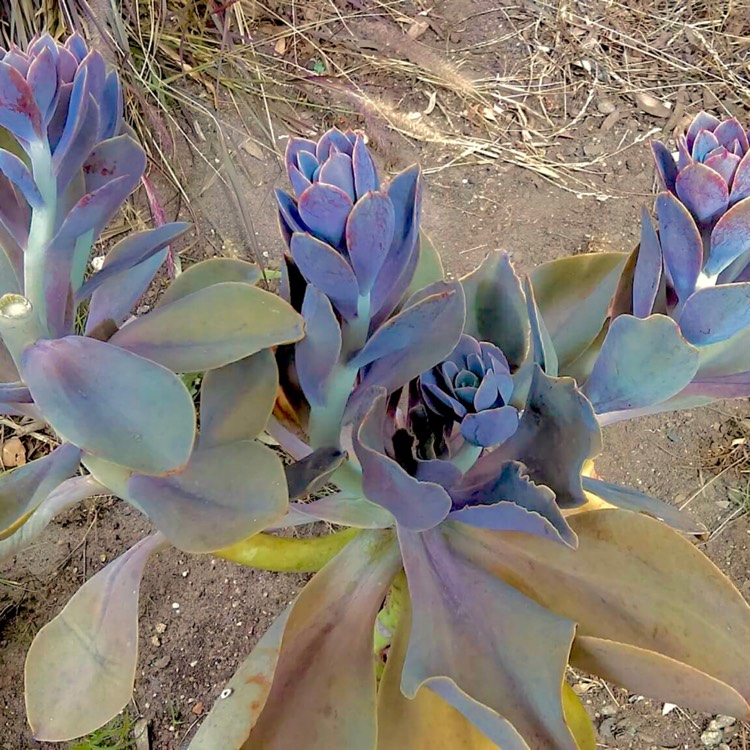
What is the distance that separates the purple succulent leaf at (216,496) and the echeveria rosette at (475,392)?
122 mm

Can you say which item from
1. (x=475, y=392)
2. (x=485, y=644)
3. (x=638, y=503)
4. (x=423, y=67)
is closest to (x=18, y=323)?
(x=475, y=392)

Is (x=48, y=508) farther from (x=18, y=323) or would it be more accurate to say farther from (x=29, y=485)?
(x=18, y=323)

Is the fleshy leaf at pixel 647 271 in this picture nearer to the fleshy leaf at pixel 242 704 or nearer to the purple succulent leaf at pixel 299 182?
the purple succulent leaf at pixel 299 182

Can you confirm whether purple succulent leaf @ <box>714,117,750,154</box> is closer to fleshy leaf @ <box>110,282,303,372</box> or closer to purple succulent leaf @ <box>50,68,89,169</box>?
fleshy leaf @ <box>110,282,303,372</box>

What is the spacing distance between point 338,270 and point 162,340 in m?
0.17

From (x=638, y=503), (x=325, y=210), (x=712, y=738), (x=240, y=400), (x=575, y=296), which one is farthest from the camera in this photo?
(x=712, y=738)

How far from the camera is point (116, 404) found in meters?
0.49

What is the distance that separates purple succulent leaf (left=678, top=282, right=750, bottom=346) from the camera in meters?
0.50

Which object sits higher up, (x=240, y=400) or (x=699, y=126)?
(x=699, y=126)

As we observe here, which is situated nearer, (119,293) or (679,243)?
(679,243)

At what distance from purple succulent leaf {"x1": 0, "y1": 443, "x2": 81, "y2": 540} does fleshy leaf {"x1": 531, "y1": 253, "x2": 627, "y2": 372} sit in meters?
0.43

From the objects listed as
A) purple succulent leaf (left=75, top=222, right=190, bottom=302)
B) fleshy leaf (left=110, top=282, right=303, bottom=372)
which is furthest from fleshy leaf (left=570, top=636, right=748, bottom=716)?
purple succulent leaf (left=75, top=222, right=190, bottom=302)

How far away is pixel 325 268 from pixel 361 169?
0.21ft

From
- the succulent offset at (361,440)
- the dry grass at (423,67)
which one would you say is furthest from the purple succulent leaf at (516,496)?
the dry grass at (423,67)
